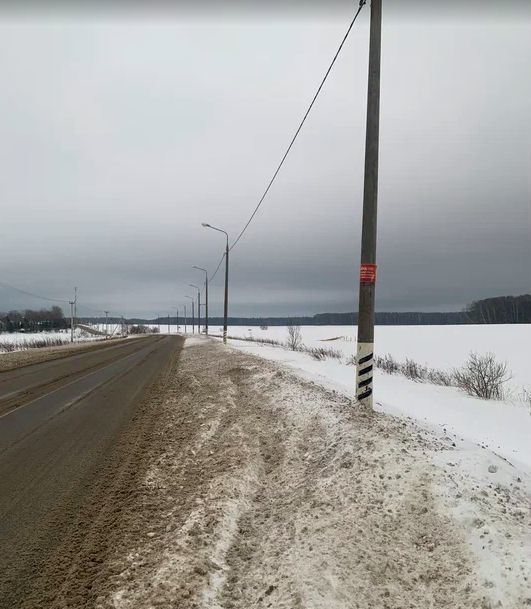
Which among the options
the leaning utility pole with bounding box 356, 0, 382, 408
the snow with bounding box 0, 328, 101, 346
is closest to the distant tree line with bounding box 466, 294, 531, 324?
the snow with bounding box 0, 328, 101, 346

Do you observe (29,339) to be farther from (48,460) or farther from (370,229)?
(370,229)

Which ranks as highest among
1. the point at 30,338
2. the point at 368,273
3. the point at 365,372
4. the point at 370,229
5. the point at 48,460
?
the point at 370,229

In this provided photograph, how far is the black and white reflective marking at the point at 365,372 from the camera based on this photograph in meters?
7.26

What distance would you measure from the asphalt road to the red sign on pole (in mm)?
4694

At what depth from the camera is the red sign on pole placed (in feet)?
24.0

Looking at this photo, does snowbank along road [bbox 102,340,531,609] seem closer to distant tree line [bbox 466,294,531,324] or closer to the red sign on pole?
the red sign on pole

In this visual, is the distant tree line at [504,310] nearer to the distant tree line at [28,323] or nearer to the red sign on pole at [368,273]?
the red sign on pole at [368,273]

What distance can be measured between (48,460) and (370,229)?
615 centimetres

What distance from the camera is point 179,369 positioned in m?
17.5

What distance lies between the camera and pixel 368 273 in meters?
7.32

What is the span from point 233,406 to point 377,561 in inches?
251

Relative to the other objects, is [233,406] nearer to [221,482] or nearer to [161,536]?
[221,482]

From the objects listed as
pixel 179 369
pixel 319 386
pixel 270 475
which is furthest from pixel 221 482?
pixel 179 369

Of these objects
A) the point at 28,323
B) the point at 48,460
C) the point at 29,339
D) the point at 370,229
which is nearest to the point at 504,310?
the point at 29,339
